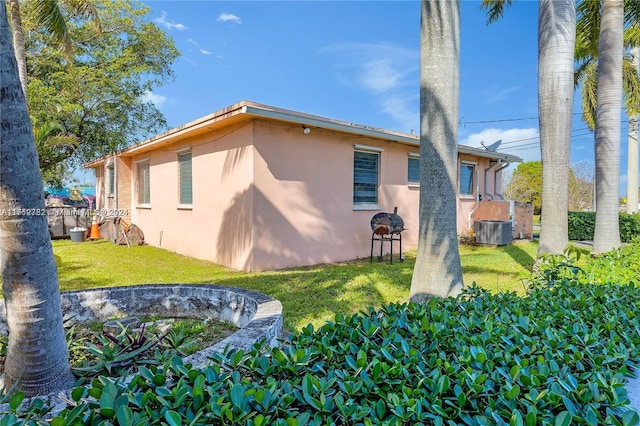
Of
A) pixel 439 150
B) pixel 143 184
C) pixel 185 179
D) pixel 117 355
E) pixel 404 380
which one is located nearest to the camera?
pixel 404 380

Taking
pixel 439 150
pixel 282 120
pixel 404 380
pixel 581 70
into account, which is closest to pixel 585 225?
pixel 581 70

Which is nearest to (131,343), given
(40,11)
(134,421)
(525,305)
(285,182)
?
(134,421)

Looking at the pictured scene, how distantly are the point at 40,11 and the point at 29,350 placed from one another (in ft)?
30.6

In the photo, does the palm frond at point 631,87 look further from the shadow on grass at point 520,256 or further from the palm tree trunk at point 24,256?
the palm tree trunk at point 24,256

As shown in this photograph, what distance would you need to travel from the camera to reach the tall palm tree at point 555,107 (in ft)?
19.0

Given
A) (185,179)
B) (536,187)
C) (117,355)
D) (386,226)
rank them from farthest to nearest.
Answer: (536,187)
(185,179)
(386,226)
(117,355)

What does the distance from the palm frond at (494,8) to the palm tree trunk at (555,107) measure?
562cm

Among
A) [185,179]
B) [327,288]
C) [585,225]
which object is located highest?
[185,179]

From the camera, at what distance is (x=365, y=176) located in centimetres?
991

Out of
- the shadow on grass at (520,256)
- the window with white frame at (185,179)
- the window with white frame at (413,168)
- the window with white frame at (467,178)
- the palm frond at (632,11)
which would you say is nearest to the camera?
the shadow on grass at (520,256)

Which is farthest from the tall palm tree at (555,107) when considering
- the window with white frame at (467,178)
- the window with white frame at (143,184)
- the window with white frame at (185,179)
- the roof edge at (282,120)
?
the window with white frame at (143,184)

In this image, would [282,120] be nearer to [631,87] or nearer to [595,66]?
[631,87]

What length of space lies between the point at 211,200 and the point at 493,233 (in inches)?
354

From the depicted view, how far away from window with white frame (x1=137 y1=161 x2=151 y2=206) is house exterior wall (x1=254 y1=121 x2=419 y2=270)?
6.91 meters
